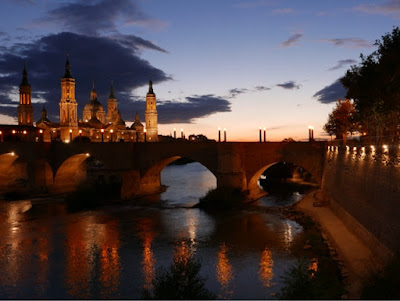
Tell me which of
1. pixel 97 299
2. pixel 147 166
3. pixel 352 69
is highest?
pixel 352 69

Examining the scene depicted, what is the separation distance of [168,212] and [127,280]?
16238 mm

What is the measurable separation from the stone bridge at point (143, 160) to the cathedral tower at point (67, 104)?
32611mm

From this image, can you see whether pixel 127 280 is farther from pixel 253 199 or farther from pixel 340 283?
pixel 253 199

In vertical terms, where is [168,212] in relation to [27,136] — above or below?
below

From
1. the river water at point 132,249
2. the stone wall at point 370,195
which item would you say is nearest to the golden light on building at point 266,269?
the river water at point 132,249

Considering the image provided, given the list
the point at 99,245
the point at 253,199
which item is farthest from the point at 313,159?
the point at 99,245

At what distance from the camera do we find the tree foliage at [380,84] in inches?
1065

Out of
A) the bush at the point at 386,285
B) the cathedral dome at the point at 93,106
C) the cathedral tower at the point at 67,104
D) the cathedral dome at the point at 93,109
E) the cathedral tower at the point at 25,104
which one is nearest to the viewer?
the bush at the point at 386,285

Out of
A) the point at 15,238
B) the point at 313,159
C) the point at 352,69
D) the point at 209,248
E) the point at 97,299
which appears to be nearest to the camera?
the point at 97,299

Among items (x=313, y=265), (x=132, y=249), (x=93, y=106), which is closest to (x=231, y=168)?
(x=132, y=249)

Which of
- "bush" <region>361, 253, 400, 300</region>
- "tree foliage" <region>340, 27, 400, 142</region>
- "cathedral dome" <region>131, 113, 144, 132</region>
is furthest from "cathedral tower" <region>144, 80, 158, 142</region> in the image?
"bush" <region>361, 253, 400, 300</region>

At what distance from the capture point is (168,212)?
3434 cm

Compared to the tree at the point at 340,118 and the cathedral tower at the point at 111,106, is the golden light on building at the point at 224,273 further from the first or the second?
the cathedral tower at the point at 111,106

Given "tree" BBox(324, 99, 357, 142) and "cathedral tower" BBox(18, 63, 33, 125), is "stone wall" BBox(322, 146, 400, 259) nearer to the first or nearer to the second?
"tree" BBox(324, 99, 357, 142)
